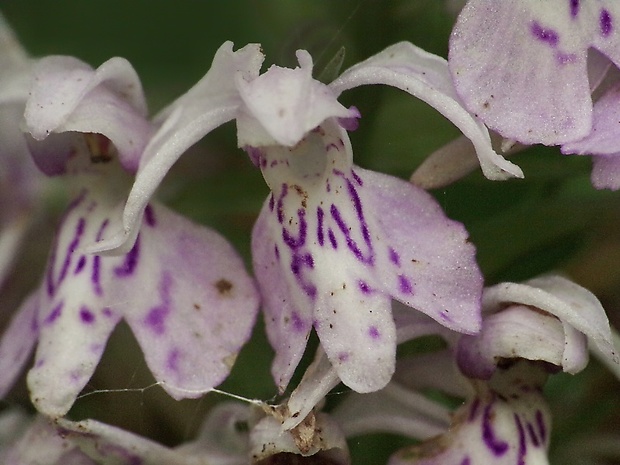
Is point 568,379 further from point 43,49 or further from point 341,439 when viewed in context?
point 43,49

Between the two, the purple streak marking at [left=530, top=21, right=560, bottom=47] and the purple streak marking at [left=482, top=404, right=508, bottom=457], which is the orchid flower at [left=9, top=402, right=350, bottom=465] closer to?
the purple streak marking at [left=482, top=404, right=508, bottom=457]

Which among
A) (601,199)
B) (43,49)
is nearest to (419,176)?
(601,199)

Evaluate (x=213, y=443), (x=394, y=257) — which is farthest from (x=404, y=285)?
(x=213, y=443)

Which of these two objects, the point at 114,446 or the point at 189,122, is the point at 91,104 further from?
the point at 114,446

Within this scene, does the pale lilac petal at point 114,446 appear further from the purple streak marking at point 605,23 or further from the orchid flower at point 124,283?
the purple streak marking at point 605,23

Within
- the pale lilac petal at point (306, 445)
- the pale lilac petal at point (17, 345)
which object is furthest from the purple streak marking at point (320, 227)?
the pale lilac petal at point (17, 345)

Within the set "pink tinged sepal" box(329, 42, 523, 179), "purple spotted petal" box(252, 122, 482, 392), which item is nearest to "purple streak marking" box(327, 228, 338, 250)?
"purple spotted petal" box(252, 122, 482, 392)
